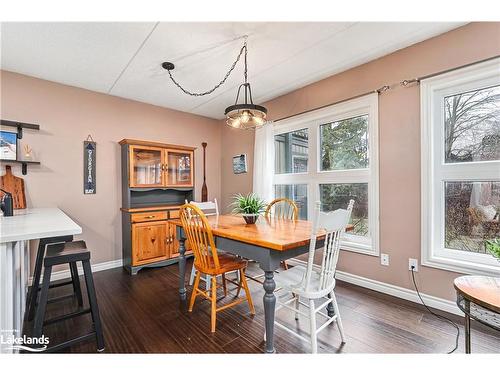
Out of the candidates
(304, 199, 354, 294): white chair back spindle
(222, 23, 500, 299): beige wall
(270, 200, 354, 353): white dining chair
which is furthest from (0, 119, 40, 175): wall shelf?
(222, 23, 500, 299): beige wall

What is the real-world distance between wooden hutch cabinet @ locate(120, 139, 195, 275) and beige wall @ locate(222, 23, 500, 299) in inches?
95.2

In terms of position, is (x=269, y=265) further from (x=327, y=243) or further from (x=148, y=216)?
(x=148, y=216)

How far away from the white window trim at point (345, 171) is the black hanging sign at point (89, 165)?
2.49 m

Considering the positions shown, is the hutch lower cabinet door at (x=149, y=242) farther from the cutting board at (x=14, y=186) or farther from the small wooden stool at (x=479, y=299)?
the small wooden stool at (x=479, y=299)

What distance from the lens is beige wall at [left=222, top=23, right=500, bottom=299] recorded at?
6.63 feet

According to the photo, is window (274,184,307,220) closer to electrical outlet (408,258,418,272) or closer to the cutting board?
electrical outlet (408,258,418,272)

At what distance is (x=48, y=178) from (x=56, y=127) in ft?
2.04

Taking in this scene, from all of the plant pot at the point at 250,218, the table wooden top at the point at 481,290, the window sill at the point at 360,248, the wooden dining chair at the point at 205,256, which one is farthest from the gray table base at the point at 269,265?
the window sill at the point at 360,248

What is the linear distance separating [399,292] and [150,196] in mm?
3367

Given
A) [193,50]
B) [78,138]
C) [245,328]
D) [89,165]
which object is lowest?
[245,328]

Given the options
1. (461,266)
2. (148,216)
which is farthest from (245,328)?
(148,216)

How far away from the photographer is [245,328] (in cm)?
187
